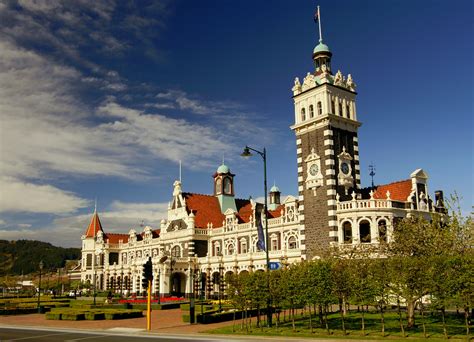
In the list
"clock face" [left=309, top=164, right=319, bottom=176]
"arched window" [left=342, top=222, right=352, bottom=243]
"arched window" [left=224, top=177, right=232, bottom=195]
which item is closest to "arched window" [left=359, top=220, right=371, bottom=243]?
"arched window" [left=342, top=222, right=352, bottom=243]

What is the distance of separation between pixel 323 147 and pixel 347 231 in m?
9.71

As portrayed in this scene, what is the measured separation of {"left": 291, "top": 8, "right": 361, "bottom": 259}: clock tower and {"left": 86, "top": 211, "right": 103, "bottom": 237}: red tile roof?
69.5 metres

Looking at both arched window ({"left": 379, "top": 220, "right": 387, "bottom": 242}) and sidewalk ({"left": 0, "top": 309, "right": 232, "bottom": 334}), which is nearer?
sidewalk ({"left": 0, "top": 309, "right": 232, "bottom": 334})

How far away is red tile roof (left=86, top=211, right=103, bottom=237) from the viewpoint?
110 meters

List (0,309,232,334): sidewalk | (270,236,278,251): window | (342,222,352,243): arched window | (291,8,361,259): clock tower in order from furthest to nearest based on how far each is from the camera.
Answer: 1. (270,236,278,251): window
2. (291,8,361,259): clock tower
3. (342,222,352,243): arched window
4. (0,309,232,334): sidewalk

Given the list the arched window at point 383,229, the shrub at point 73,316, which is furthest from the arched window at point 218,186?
the shrub at point 73,316

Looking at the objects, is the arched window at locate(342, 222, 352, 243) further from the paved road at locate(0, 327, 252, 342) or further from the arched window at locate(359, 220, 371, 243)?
the paved road at locate(0, 327, 252, 342)

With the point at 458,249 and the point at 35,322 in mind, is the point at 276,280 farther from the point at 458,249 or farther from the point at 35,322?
the point at 35,322

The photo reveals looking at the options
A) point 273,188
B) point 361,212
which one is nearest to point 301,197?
point 361,212

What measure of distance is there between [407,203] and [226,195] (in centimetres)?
4118

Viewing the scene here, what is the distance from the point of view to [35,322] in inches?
1565

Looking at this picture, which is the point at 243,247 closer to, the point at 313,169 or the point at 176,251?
the point at 176,251

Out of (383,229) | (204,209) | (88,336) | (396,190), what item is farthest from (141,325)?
(204,209)

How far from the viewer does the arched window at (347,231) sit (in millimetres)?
50562
